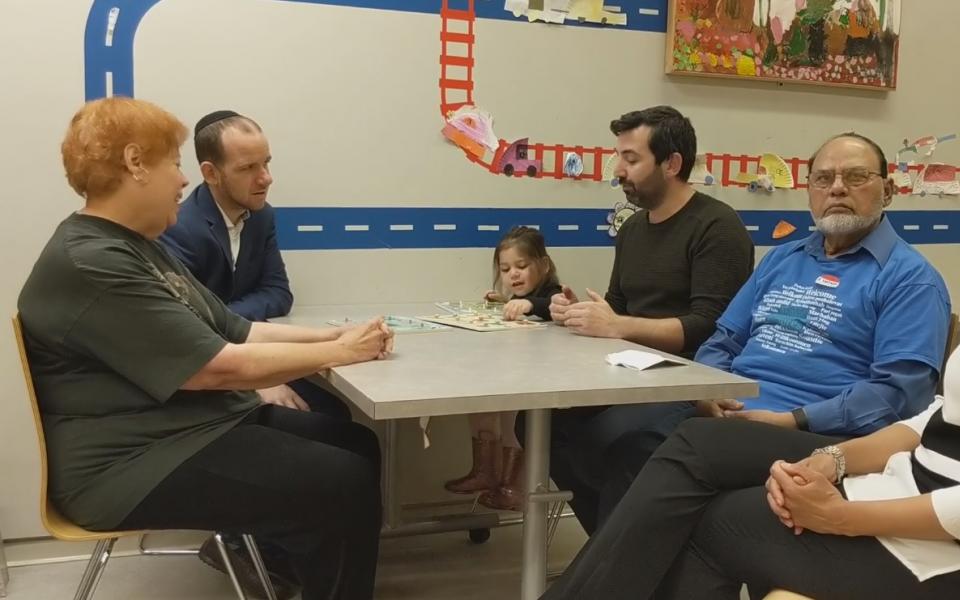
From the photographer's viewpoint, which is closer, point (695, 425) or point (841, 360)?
point (695, 425)

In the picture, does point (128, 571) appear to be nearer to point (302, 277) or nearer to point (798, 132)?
point (302, 277)

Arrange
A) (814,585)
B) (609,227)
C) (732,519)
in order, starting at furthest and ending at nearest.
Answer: (609,227)
(732,519)
(814,585)

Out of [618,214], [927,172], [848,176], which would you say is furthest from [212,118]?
[927,172]

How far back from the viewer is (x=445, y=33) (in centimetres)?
291

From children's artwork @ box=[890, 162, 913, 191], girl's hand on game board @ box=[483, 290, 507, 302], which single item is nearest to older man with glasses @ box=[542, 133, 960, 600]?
girl's hand on game board @ box=[483, 290, 507, 302]

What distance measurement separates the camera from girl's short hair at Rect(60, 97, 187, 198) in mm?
1659

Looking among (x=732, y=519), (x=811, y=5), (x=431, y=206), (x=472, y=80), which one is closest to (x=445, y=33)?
(x=472, y=80)

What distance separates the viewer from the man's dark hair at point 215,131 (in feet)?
8.25

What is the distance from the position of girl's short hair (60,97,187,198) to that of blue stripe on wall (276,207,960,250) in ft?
3.61

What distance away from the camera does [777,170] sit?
334 cm

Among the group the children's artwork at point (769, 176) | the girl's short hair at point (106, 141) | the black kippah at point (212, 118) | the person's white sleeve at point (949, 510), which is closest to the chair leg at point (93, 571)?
the girl's short hair at point (106, 141)

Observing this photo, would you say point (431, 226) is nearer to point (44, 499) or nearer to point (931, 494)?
point (44, 499)

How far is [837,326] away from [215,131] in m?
1.79

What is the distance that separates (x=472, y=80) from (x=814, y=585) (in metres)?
2.07
